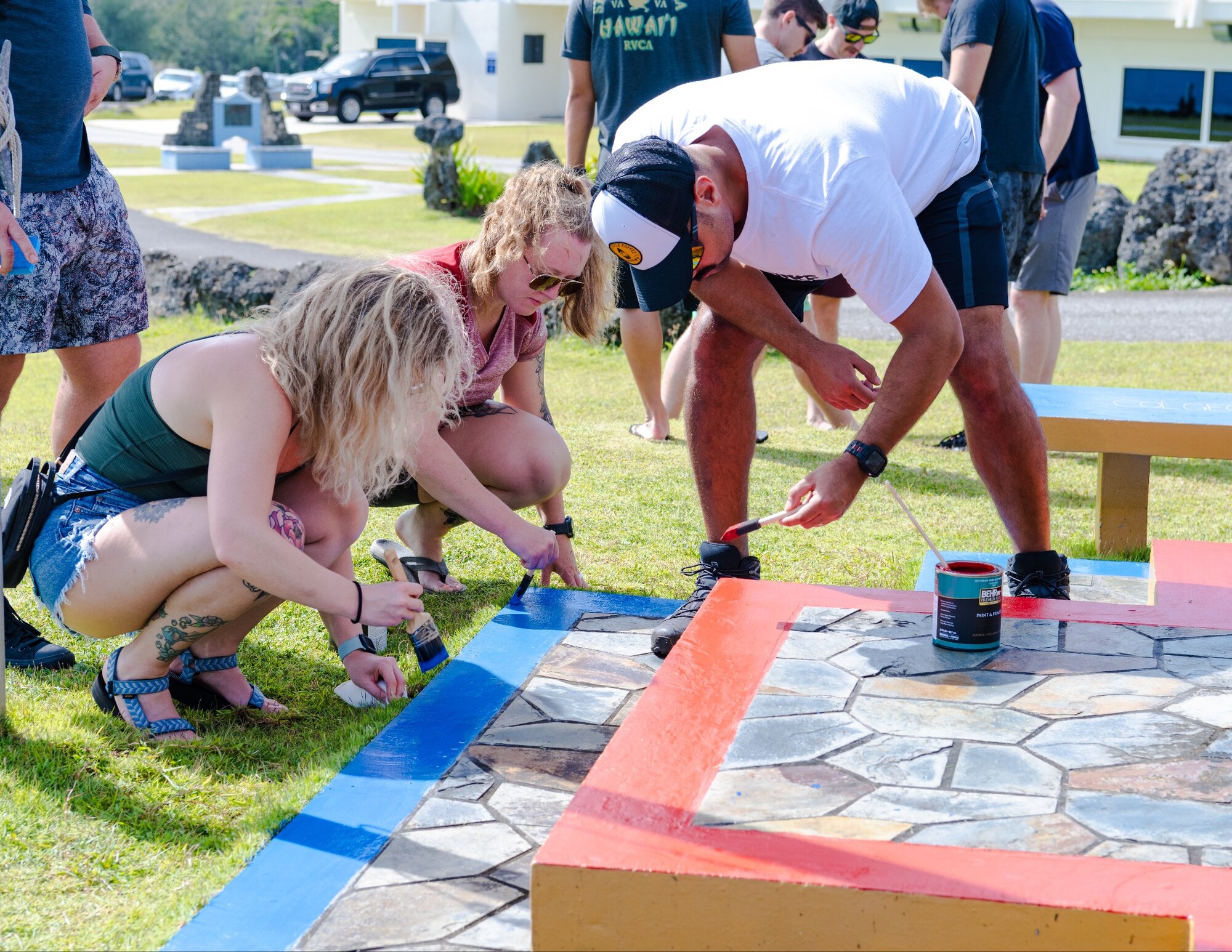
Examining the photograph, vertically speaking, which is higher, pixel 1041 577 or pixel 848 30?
pixel 848 30

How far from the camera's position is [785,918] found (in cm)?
187

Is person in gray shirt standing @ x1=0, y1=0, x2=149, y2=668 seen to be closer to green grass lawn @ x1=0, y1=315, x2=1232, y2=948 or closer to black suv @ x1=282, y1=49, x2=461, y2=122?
green grass lawn @ x1=0, y1=315, x2=1232, y2=948

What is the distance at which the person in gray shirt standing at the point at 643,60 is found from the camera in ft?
18.4

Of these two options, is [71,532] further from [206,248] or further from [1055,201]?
[206,248]

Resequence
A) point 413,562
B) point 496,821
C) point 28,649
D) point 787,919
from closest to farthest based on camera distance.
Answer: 1. point 787,919
2. point 496,821
3. point 28,649
4. point 413,562

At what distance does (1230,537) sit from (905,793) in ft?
9.16

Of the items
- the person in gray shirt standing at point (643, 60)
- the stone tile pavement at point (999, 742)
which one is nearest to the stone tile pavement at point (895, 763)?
the stone tile pavement at point (999, 742)

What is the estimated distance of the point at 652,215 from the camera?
9.19 feet

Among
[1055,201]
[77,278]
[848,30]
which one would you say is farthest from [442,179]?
[77,278]

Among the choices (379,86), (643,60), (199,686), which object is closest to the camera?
(199,686)

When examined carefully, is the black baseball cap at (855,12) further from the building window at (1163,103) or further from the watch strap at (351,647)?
the building window at (1163,103)

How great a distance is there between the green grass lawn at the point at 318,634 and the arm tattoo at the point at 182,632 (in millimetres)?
207

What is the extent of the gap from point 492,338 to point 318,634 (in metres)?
0.91

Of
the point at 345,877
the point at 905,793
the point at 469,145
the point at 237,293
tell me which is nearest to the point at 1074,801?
the point at 905,793
